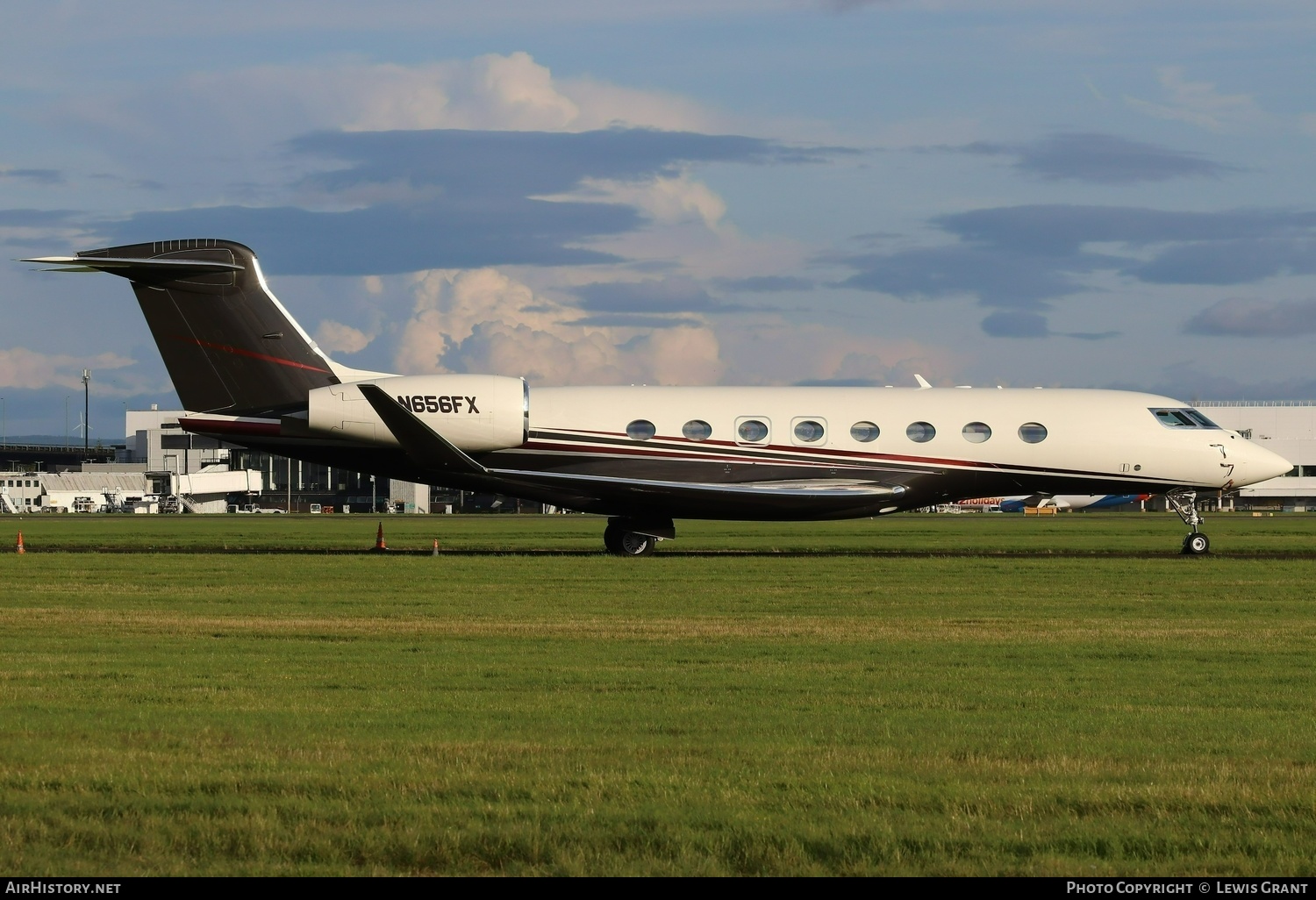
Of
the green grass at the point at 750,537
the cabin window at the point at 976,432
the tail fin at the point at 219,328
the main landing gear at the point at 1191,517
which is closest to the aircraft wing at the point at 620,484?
the cabin window at the point at 976,432

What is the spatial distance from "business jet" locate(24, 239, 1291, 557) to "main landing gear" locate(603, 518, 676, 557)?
4 cm

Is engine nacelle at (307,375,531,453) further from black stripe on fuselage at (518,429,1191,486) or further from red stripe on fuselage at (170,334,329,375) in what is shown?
red stripe on fuselage at (170,334,329,375)

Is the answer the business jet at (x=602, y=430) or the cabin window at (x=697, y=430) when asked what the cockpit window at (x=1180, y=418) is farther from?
the cabin window at (x=697, y=430)

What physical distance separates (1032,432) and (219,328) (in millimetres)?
18263

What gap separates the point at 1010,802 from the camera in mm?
8250

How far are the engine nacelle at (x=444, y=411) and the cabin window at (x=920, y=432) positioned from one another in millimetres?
8586

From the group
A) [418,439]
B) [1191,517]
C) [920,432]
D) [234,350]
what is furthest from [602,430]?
[1191,517]

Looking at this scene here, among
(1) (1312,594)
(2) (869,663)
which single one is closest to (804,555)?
(1) (1312,594)

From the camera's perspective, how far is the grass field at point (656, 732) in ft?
24.1

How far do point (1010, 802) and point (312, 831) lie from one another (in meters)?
3.81

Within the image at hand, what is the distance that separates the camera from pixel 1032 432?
33.7 m

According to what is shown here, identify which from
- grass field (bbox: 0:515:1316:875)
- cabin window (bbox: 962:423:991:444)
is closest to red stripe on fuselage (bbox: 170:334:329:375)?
grass field (bbox: 0:515:1316:875)
